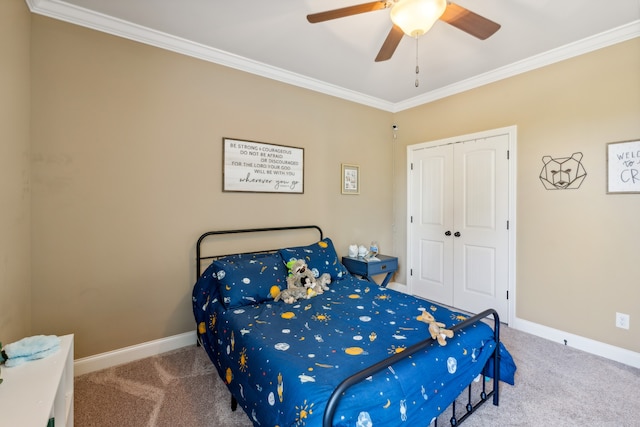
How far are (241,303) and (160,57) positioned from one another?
224cm

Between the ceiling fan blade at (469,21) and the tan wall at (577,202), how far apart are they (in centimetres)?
160

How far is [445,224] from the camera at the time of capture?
3.75m

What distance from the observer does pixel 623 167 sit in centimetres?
245

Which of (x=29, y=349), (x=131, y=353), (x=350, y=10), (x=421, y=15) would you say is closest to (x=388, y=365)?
(x=29, y=349)

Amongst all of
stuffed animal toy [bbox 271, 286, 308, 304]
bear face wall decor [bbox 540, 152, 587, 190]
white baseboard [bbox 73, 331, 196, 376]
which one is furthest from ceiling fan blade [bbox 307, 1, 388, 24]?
white baseboard [bbox 73, 331, 196, 376]

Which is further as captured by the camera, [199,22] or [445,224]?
[445,224]

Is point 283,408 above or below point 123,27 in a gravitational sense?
below

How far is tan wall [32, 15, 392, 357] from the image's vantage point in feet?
7.07

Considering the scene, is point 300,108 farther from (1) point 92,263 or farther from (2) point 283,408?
(2) point 283,408

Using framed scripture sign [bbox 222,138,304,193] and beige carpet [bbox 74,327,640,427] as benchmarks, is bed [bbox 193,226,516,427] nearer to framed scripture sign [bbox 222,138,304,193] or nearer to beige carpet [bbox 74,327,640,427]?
beige carpet [bbox 74,327,640,427]

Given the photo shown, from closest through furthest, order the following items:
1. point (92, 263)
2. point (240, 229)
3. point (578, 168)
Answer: point (92, 263) → point (578, 168) → point (240, 229)

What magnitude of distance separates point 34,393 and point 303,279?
5.80 feet

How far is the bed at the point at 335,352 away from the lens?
4.01 feet

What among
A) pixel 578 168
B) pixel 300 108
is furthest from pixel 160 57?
pixel 578 168
